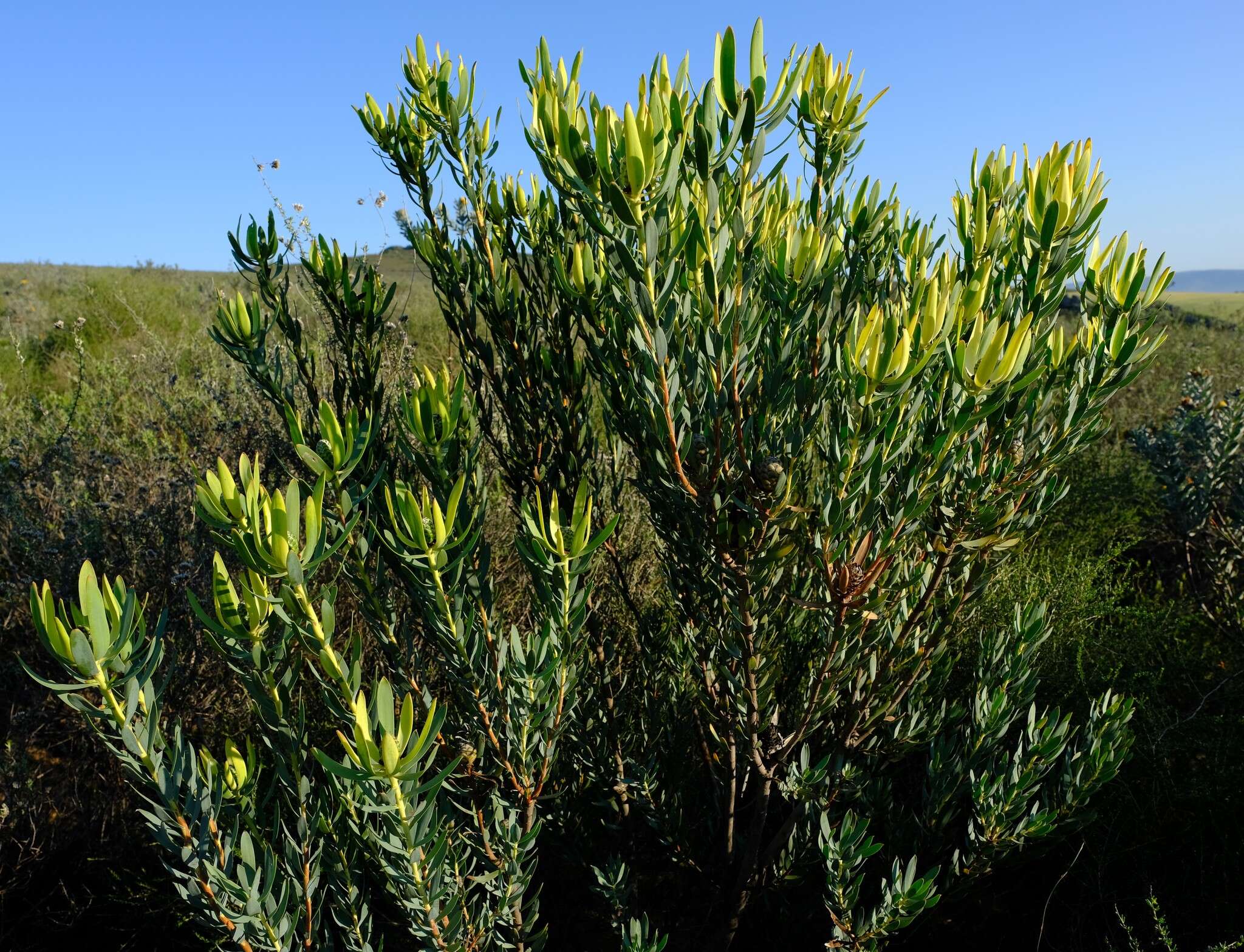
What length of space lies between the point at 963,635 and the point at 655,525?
195cm

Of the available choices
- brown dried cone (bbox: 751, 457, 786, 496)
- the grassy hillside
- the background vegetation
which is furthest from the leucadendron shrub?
the grassy hillside

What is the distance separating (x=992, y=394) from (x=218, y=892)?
51.8 inches

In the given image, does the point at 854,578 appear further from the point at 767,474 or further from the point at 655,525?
the point at 655,525

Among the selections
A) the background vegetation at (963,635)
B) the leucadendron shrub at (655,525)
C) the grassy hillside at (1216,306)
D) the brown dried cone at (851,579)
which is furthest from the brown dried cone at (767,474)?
the grassy hillside at (1216,306)

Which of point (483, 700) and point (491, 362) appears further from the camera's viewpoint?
point (491, 362)

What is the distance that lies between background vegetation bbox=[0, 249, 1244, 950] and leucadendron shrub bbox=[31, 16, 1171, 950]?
29 centimetres

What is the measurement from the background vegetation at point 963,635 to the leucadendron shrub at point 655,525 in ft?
0.95

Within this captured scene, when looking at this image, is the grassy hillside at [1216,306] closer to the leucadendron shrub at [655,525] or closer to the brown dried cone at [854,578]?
the leucadendron shrub at [655,525]

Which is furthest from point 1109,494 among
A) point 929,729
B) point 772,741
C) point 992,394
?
point 992,394

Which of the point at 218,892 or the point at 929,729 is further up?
the point at 218,892

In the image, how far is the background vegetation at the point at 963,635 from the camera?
80.8 inches

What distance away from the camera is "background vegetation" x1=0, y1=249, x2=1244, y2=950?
2.05 metres

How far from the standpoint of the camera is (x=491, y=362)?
1671mm

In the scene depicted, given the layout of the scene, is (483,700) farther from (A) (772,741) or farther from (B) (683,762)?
(B) (683,762)
